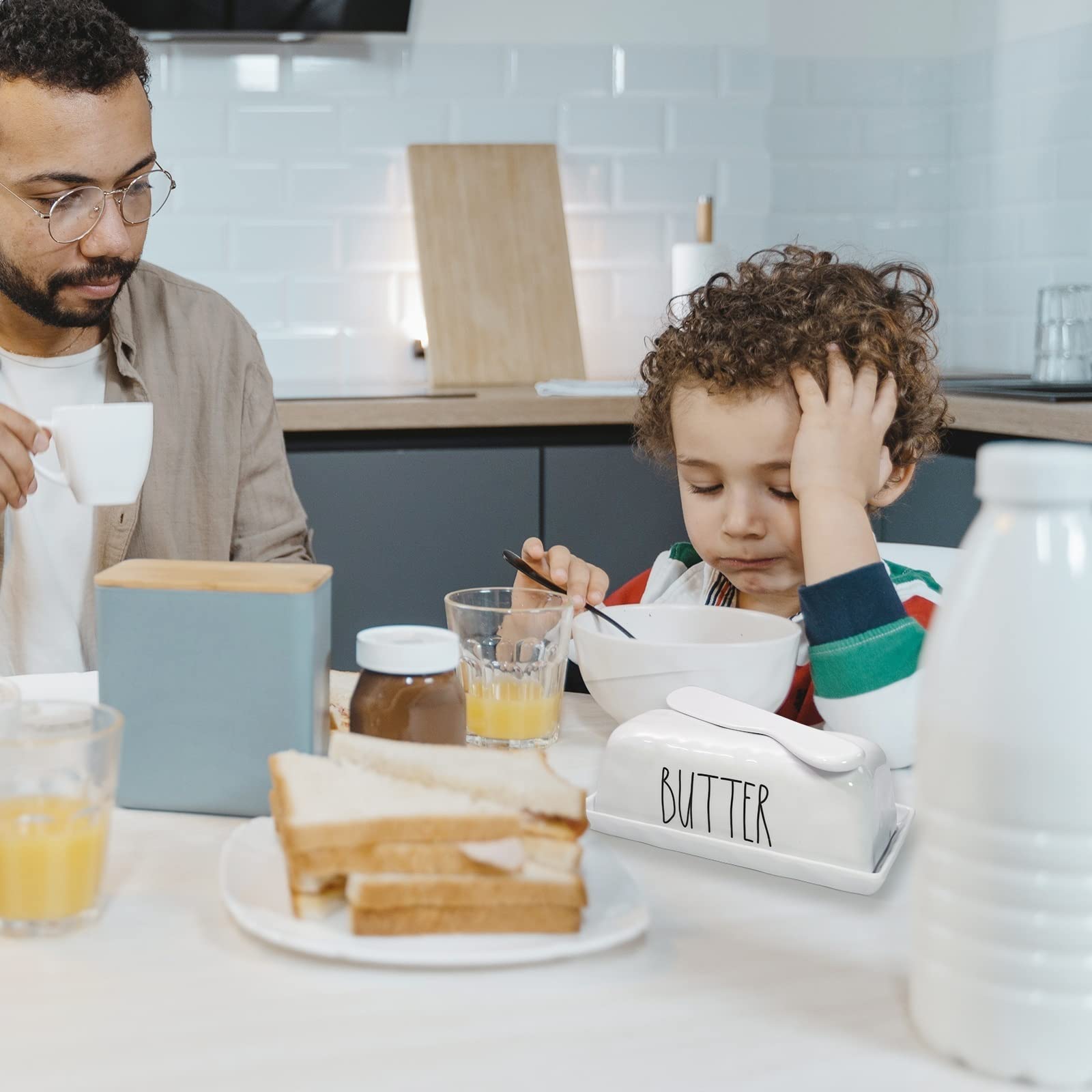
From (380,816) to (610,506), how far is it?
1.91 meters

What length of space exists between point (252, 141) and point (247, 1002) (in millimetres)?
2642

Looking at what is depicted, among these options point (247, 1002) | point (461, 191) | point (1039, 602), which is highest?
point (461, 191)

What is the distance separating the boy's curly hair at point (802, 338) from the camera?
133 centimetres

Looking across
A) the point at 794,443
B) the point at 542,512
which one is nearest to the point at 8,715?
A: the point at 794,443

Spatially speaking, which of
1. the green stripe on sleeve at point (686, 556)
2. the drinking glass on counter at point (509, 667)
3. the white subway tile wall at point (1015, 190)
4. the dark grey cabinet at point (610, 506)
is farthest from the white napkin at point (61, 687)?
the white subway tile wall at point (1015, 190)

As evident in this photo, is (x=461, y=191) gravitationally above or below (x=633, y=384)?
above

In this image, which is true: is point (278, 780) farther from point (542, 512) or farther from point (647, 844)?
point (542, 512)

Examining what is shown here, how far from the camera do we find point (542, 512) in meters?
2.52

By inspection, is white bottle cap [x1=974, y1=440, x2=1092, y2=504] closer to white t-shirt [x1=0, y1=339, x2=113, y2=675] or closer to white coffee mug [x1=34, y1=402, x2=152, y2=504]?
white coffee mug [x1=34, y1=402, x2=152, y2=504]

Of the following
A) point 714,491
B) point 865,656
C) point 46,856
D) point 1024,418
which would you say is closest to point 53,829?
point 46,856

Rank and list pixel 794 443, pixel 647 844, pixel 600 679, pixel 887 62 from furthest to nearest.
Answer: pixel 887 62
pixel 794 443
pixel 600 679
pixel 647 844

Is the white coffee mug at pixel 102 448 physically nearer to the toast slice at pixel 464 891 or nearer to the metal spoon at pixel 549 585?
the metal spoon at pixel 549 585

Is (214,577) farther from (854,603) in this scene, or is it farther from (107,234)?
(107,234)

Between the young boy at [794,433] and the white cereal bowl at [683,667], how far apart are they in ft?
0.21
